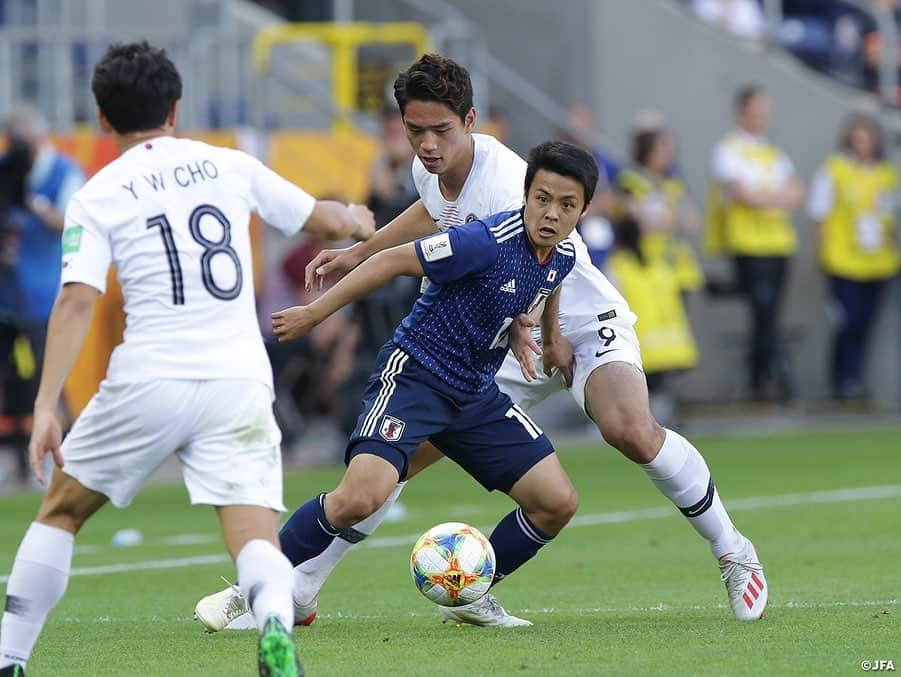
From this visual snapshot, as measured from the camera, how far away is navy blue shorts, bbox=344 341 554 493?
696 centimetres

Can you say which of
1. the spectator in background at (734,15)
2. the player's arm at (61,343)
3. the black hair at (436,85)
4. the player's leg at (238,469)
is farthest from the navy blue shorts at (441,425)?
the spectator in background at (734,15)

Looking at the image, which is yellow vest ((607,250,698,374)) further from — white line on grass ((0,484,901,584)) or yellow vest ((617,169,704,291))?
white line on grass ((0,484,901,584))

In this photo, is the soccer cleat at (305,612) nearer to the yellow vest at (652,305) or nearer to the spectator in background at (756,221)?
the yellow vest at (652,305)

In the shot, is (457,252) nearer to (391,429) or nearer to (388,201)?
(391,429)

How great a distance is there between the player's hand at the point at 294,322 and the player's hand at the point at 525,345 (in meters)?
1.04

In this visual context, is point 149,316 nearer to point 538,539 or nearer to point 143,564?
point 538,539

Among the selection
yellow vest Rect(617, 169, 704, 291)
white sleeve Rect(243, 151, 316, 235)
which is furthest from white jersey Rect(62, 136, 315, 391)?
yellow vest Rect(617, 169, 704, 291)

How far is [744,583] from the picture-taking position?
7289 millimetres

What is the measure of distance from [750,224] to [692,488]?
35.7 ft

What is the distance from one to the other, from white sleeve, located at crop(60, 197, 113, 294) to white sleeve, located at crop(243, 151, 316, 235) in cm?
52

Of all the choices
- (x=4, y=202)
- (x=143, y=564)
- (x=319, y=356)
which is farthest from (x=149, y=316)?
(x=319, y=356)

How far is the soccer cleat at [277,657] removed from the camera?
5.14m

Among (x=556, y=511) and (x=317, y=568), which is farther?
(x=317, y=568)

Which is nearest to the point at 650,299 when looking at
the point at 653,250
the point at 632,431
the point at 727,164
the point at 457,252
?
the point at 653,250
